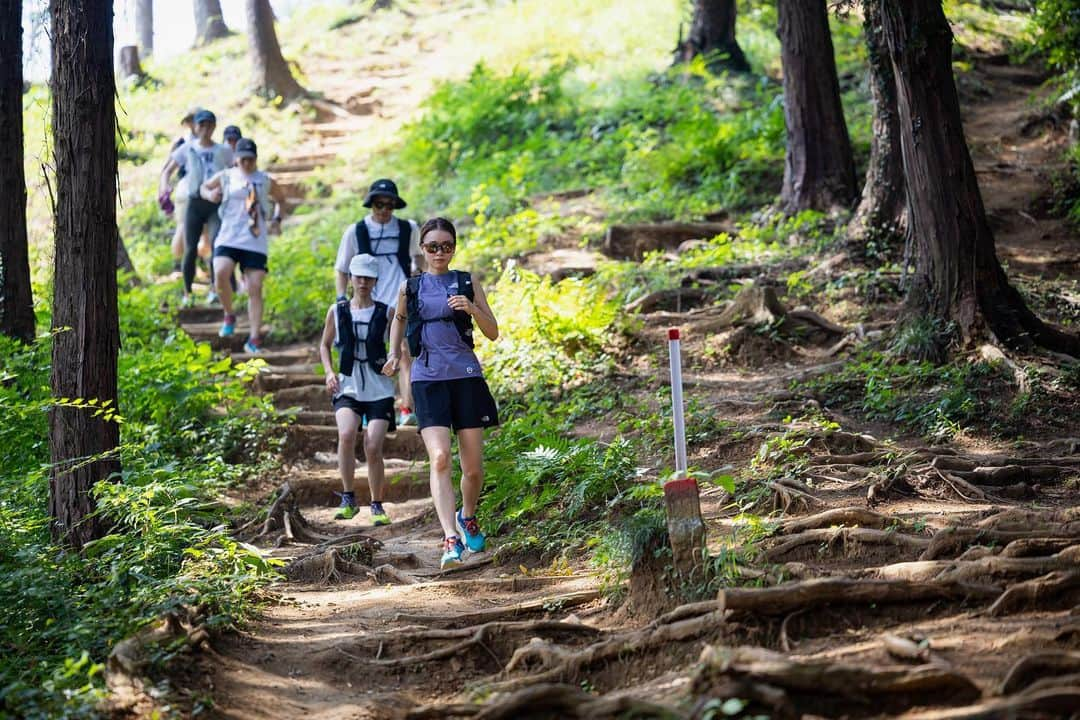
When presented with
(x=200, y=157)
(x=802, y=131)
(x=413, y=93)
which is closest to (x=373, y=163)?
(x=413, y=93)

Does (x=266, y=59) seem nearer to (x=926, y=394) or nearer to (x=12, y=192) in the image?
(x=12, y=192)

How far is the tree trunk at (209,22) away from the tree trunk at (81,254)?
2623 cm

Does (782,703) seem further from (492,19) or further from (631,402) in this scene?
(492,19)

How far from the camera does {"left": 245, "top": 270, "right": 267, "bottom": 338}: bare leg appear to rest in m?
12.4

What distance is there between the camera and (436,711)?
14.7 feet

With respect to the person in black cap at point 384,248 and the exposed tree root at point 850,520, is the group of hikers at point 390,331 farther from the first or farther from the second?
the exposed tree root at point 850,520

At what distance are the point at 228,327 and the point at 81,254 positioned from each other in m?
6.06

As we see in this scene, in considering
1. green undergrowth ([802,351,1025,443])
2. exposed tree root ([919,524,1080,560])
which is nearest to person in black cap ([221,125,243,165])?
green undergrowth ([802,351,1025,443])

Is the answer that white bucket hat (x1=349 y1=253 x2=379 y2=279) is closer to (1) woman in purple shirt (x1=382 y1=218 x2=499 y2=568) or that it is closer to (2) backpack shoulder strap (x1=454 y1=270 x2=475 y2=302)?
(1) woman in purple shirt (x1=382 y1=218 x2=499 y2=568)

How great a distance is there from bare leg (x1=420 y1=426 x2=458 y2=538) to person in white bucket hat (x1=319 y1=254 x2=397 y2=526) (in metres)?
1.51

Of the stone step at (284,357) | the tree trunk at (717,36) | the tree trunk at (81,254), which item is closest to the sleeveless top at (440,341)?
the tree trunk at (81,254)

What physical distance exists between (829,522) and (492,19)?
25075 millimetres

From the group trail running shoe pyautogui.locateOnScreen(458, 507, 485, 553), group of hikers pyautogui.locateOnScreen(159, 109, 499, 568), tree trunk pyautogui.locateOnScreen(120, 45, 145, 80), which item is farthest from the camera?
tree trunk pyautogui.locateOnScreen(120, 45, 145, 80)

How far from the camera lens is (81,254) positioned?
23.0 ft
